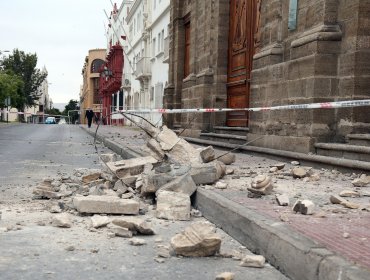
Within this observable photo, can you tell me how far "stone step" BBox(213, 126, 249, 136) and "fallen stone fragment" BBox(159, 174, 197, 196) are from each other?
655 centimetres

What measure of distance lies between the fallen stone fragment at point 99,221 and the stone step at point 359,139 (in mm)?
4426

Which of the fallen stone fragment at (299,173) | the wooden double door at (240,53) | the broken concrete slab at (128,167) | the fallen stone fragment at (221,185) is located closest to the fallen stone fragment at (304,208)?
the fallen stone fragment at (221,185)

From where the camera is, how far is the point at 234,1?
13.7 meters

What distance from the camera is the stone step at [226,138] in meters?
11.7

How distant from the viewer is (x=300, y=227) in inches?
152

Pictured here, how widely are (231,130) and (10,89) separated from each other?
4197 centimetres

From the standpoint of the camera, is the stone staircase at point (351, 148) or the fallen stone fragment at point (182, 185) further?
the stone staircase at point (351, 148)

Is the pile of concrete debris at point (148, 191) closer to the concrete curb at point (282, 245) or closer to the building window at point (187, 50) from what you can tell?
the concrete curb at point (282, 245)

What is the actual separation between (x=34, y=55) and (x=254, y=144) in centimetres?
7499

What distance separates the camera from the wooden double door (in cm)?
1255

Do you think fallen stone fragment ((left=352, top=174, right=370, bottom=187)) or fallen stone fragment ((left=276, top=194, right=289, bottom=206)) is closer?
fallen stone fragment ((left=276, top=194, right=289, bottom=206))

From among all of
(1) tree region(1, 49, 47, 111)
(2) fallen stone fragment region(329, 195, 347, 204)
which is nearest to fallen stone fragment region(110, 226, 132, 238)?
(2) fallen stone fragment region(329, 195, 347, 204)

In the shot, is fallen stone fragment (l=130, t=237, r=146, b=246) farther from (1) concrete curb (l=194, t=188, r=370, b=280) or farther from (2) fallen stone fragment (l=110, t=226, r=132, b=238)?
(1) concrete curb (l=194, t=188, r=370, b=280)

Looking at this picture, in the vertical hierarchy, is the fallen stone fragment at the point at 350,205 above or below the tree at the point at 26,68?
below
